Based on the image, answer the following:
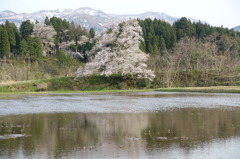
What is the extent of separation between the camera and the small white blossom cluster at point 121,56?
50.1 m

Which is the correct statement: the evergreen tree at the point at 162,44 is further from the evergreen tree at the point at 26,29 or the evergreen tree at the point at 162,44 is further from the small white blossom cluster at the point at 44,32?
the evergreen tree at the point at 26,29

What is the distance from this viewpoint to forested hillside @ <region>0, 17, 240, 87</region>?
5103 centimetres

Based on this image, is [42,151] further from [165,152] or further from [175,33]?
[175,33]

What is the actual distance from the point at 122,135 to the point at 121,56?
36.8 metres

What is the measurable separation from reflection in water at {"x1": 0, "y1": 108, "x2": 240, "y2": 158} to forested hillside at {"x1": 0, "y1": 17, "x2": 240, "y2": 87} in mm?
30040

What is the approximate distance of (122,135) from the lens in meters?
14.7

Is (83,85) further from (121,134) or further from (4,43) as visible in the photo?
(121,134)

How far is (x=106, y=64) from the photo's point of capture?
51.2 metres

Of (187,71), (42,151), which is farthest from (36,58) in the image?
(42,151)

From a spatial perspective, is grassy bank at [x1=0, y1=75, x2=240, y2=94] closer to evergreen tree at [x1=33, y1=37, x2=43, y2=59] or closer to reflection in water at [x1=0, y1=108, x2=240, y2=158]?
evergreen tree at [x1=33, y1=37, x2=43, y2=59]

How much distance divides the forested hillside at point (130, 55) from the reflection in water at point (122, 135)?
98.6ft

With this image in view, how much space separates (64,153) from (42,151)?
907mm

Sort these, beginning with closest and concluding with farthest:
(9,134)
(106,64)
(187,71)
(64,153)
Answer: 1. (64,153)
2. (9,134)
3. (106,64)
4. (187,71)

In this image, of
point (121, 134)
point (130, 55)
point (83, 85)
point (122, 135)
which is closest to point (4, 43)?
point (83, 85)
